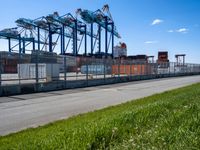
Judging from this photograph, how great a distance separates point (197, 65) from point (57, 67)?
171 ft

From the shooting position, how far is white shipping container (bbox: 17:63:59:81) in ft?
64.1

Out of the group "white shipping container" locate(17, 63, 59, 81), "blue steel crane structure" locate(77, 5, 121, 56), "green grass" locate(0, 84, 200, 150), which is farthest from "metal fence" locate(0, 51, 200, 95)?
"blue steel crane structure" locate(77, 5, 121, 56)

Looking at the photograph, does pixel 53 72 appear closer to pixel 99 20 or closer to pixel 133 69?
pixel 133 69

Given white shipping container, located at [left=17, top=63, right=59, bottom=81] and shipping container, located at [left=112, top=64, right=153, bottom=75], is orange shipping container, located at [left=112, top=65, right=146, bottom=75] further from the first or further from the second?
white shipping container, located at [left=17, top=63, right=59, bottom=81]

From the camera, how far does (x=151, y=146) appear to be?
4715mm

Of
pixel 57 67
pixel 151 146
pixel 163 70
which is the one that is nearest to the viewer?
pixel 151 146

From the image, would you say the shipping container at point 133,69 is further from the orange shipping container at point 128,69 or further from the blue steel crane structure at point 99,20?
the blue steel crane structure at point 99,20

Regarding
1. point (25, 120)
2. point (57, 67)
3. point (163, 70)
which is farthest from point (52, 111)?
point (163, 70)

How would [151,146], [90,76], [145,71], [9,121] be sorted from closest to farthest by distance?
[151,146]
[9,121]
[90,76]
[145,71]

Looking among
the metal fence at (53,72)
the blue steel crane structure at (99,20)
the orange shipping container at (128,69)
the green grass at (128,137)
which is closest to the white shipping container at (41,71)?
the metal fence at (53,72)

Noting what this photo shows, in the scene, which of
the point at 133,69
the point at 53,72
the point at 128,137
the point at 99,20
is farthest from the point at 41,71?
the point at 99,20

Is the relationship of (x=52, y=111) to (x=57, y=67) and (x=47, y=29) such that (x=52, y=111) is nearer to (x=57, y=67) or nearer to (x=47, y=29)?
(x=57, y=67)

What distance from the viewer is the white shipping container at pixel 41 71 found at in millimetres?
19547

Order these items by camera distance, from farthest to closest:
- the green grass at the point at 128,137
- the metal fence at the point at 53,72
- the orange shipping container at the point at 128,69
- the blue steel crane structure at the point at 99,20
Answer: the blue steel crane structure at the point at 99,20 → the orange shipping container at the point at 128,69 → the metal fence at the point at 53,72 → the green grass at the point at 128,137
